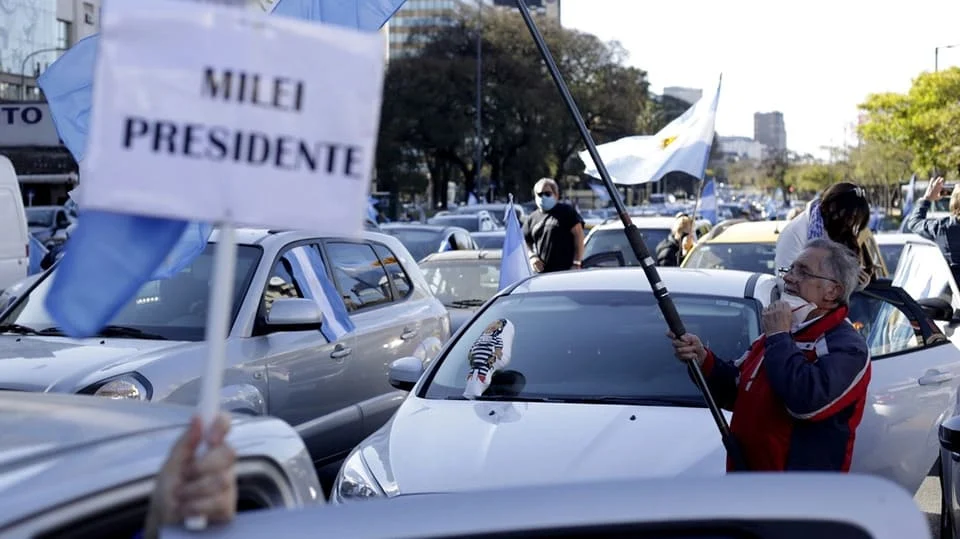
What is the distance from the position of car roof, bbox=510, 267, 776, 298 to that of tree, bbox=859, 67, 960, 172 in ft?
138

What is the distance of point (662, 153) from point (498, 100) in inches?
2283

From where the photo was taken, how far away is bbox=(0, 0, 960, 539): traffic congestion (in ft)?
6.72

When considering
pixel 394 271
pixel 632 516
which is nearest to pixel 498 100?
pixel 394 271

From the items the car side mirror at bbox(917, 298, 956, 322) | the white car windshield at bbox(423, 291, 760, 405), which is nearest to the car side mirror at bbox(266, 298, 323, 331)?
the white car windshield at bbox(423, 291, 760, 405)

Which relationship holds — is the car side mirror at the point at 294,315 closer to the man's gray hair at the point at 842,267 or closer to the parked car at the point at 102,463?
the man's gray hair at the point at 842,267

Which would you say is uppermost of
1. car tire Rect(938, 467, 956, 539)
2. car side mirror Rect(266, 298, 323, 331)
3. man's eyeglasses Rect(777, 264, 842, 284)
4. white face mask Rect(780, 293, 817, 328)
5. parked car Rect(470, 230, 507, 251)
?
man's eyeglasses Rect(777, 264, 842, 284)

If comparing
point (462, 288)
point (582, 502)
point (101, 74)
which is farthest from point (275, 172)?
point (462, 288)

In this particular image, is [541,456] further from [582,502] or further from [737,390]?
[582,502]

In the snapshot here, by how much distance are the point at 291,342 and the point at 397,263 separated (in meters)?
1.95

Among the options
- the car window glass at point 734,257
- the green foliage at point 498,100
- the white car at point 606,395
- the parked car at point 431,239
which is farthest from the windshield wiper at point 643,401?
the green foliage at point 498,100

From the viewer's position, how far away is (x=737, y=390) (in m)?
4.73

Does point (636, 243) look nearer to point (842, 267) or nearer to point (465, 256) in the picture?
point (842, 267)

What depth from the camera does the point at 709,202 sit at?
24578 mm

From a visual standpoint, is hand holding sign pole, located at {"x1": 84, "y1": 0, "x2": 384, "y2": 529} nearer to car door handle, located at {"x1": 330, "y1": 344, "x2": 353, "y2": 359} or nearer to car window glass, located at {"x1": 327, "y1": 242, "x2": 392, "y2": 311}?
car door handle, located at {"x1": 330, "y1": 344, "x2": 353, "y2": 359}
